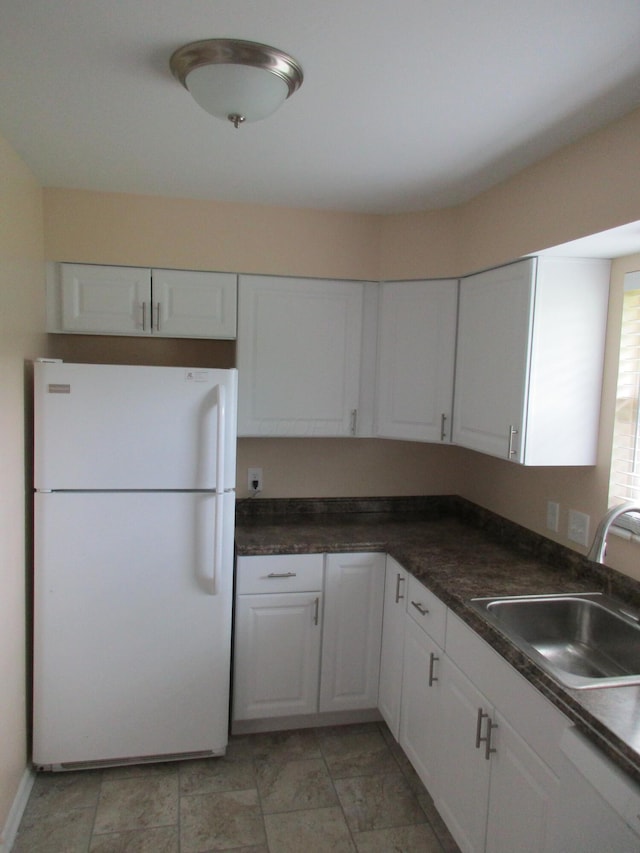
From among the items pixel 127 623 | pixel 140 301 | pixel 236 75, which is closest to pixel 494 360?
pixel 236 75

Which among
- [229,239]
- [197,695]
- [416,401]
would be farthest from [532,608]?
[229,239]

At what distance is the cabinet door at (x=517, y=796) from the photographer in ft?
4.55

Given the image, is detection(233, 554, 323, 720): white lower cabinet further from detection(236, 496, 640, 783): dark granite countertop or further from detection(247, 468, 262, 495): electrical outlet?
detection(247, 468, 262, 495): electrical outlet

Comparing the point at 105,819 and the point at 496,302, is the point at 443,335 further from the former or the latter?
the point at 105,819

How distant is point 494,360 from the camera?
2.23 m

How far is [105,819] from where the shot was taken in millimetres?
2074

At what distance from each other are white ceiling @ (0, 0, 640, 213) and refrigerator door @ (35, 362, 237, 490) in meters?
0.77

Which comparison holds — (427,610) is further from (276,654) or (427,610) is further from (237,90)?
(237,90)

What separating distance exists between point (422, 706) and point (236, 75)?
2.07 meters

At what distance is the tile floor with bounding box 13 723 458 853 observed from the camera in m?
1.99

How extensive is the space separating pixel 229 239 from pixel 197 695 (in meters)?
1.90

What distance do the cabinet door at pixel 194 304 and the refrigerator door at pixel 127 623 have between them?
76 cm

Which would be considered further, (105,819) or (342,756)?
(342,756)

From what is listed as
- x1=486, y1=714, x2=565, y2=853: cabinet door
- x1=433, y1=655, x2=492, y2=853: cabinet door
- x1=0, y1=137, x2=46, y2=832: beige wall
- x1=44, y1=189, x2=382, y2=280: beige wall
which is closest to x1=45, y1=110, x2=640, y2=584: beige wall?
x1=44, y1=189, x2=382, y2=280: beige wall
